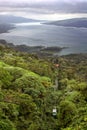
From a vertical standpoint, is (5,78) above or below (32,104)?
above

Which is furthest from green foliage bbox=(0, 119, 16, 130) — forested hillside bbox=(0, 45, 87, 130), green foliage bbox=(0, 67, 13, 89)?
green foliage bbox=(0, 67, 13, 89)

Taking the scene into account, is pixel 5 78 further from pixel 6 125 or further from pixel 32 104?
pixel 6 125

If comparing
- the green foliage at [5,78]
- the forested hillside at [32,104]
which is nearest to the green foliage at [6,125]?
the forested hillside at [32,104]

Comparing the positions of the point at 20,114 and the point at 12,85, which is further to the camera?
the point at 12,85

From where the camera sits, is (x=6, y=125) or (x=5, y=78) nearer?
(x=6, y=125)

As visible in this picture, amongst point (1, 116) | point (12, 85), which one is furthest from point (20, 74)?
point (1, 116)

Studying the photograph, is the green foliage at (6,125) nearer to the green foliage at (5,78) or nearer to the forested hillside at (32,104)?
the forested hillside at (32,104)

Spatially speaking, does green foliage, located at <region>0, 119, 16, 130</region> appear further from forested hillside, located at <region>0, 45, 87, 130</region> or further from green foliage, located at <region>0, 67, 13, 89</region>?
green foliage, located at <region>0, 67, 13, 89</region>

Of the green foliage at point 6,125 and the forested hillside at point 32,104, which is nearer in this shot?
the green foliage at point 6,125

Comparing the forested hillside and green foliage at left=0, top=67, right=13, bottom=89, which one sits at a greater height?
green foliage at left=0, top=67, right=13, bottom=89

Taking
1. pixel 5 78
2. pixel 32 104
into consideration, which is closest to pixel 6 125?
pixel 32 104

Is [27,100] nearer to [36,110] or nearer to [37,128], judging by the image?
[36,110]
